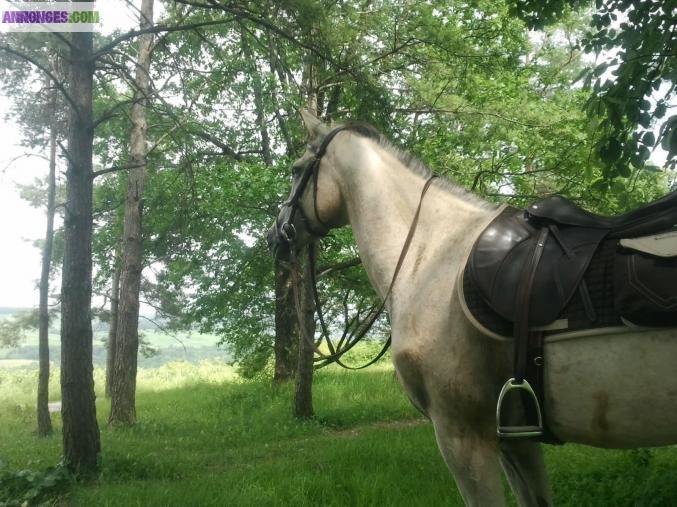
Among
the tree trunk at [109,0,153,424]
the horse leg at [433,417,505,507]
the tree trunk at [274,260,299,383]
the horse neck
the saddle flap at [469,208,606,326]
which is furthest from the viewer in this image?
the tree trunk at [274,260,299,383]

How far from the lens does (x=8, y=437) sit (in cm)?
1091

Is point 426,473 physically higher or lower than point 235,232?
lower

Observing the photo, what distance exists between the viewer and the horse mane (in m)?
3.03

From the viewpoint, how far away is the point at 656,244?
2145 millimetres

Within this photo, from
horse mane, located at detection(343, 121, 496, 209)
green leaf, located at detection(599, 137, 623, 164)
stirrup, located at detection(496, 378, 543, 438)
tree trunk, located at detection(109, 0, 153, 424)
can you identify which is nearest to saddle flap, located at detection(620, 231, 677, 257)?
stirrup, located at detection(496, 378, 543, 438)

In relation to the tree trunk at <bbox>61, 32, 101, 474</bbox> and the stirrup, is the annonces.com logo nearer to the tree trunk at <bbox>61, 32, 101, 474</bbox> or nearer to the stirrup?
the tree trunk at <bbox>61, 32, 101, 474</bbox>

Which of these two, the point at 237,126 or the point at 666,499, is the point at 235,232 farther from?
the point at 666,499

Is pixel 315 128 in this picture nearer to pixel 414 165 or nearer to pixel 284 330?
pixel 414 165

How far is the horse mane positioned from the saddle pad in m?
0.77

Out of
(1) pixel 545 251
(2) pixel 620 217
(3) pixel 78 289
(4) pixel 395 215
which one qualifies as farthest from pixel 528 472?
(3) pixel 78 289

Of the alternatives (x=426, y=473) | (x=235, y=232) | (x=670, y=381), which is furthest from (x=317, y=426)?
(x=670, y=381)

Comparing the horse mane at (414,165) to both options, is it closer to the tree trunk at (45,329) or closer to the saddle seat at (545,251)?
the saddle seat at (545,251)

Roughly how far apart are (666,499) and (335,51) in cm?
604

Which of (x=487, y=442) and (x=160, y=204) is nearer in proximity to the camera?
(x=487, y=442)
